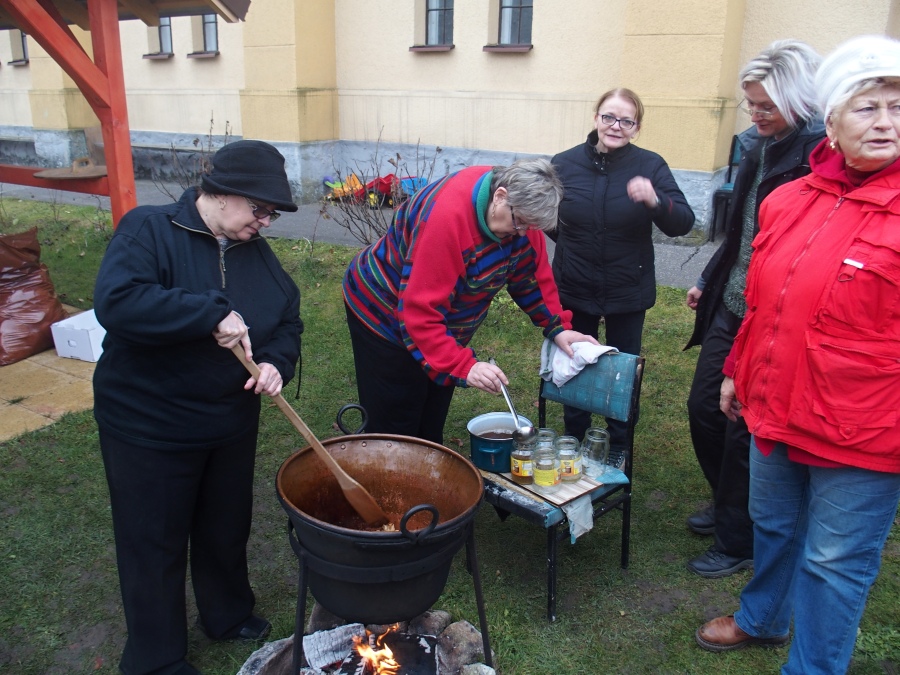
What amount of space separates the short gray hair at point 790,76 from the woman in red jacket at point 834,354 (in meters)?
0.52

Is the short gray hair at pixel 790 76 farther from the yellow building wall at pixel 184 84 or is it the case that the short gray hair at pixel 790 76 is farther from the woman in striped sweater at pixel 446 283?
the yellow building wall at pixel 184 84

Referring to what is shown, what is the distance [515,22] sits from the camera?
10.0 meters

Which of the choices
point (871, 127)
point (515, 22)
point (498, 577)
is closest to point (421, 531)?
point (498, 577)

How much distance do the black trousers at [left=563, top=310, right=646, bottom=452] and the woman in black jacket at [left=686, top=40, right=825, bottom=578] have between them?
43 centimetres

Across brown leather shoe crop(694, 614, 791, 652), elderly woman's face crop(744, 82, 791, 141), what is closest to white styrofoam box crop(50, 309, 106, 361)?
brown leather shoe crop(694, 614, 791, 652)

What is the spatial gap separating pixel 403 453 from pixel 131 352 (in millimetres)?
958

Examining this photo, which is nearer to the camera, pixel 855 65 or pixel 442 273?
pixel 855 65

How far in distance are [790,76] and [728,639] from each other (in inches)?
81.7

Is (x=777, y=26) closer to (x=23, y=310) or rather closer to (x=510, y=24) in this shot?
(x=510, y=24)

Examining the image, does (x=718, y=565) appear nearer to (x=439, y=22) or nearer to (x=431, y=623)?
(x=431, y=623)

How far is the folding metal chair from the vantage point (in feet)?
9.16

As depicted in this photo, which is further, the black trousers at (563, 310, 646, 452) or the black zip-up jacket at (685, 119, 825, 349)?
the black trousers at (563, 310, 646, 452)

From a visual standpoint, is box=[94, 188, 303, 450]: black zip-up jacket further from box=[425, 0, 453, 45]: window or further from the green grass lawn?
box=[425, 0, 453, 45]: window

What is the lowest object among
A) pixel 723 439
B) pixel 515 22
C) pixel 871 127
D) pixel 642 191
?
pixel 723 439
